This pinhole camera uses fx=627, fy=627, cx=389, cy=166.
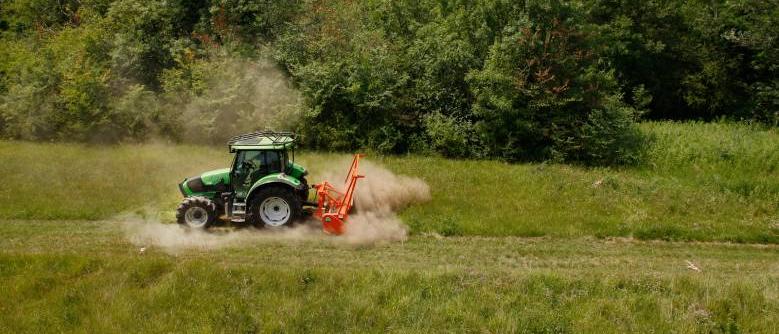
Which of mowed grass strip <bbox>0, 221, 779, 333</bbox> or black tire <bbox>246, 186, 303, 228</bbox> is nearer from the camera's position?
mowed grass strip <bbox>0, 221, 779, 333</bbox>

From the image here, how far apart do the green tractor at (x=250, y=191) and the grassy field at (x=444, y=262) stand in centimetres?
86

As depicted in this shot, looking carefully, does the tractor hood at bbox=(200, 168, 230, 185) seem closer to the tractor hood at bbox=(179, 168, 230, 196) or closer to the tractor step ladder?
the tractor hood at bbox=(179, 168, 230, 196)

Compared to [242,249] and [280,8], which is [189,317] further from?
[280,8]

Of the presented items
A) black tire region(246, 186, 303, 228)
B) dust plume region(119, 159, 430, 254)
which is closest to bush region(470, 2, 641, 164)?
dust plume region(119, 159, 430, 254)

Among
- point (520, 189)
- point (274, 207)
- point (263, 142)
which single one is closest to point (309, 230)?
point (274, 207)

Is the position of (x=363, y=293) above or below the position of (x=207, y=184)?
below

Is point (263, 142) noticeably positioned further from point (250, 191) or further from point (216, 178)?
point (216, 178)

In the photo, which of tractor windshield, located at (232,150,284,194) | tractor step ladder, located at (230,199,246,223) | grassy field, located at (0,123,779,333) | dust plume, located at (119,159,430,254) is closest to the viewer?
grassy field, located at (0,123,779,333)

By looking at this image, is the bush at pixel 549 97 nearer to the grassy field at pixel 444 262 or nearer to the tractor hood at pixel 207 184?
the grassy field at pixel 444 262

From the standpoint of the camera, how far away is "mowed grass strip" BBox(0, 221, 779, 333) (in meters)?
10.2

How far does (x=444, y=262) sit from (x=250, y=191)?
4.60 m

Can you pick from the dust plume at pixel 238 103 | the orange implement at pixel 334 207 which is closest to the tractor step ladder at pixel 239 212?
the orange implement at pixel 334 207

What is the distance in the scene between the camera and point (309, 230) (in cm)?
1406

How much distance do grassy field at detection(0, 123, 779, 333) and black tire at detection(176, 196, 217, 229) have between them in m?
1.12
